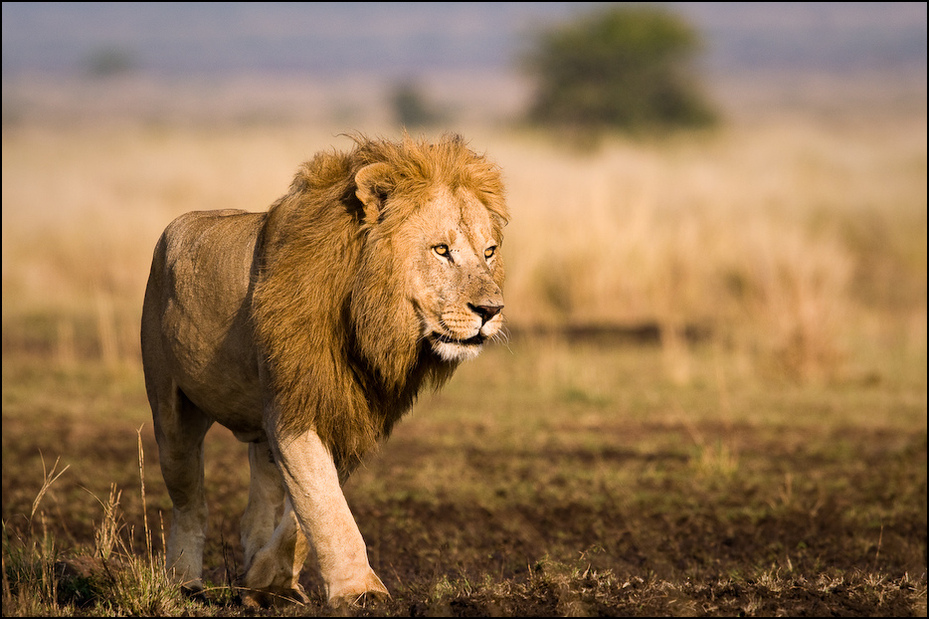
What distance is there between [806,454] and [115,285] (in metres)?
11.0

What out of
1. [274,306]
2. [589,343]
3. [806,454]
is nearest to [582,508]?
[806,454]

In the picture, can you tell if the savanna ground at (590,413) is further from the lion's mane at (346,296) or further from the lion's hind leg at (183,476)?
the lion's mane at (346,296)

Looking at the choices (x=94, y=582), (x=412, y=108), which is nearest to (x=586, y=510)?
(x=94, y=582)

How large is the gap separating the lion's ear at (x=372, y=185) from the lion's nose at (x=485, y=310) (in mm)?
492

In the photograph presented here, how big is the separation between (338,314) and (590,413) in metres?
6.47

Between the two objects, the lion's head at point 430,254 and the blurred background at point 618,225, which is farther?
the blurred background at point 618,225

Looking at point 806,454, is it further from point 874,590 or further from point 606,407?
point 874,590

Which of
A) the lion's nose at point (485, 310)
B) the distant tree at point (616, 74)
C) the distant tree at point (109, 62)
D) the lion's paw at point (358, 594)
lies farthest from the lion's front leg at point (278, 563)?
the distant tree at point (109, 62)

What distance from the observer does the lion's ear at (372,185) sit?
402 centimetres

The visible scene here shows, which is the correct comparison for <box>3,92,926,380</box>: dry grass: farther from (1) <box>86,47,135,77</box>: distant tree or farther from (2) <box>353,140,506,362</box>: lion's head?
(1) <box>86,47,135,77</box>: distant tree

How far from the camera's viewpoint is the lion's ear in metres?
4.02

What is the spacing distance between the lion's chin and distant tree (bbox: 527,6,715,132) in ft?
113

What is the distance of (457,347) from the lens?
3.98m

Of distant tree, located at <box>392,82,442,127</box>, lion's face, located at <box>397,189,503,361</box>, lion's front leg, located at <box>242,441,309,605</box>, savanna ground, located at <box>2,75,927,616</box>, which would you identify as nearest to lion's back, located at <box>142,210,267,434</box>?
lion's front leg, located at <box>242,441,309,605</box>
